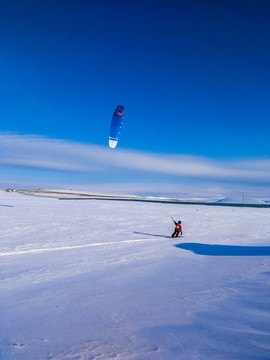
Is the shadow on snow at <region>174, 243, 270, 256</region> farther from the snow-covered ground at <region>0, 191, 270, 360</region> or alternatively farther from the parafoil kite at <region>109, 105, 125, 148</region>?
the parafoil kite at <region>109, 105, 125, 148</region>

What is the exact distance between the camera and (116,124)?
21.3 metres

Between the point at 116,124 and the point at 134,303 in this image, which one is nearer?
the point at 134,303

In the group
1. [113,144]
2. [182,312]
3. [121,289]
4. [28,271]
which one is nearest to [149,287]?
[121,289]

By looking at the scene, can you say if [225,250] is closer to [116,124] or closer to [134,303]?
[134,303]

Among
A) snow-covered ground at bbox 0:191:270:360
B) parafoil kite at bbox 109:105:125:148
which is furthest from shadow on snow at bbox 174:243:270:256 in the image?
parafoil kite at bbox 109:105:125:148

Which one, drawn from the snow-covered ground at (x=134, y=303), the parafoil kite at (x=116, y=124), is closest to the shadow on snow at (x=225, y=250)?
the snow-covered ground at (x=134, y=303)

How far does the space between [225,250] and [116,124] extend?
14122mm

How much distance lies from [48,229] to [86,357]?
41.2 ft

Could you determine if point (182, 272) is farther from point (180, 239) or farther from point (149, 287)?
point (180, 239)

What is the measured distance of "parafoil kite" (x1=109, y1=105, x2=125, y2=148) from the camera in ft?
69.5

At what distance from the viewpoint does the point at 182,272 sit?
7434 millimetres

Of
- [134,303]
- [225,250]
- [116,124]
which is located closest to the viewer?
[134,303]

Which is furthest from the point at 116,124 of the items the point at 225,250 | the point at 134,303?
the point at 134,303

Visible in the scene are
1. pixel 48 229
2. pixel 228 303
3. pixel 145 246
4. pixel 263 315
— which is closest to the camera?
pixel 263 315
